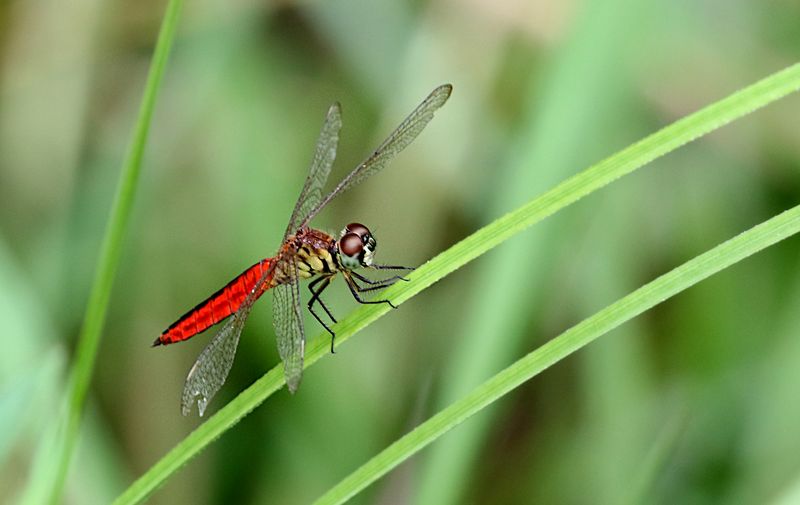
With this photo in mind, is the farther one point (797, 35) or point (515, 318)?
point (797, 35)

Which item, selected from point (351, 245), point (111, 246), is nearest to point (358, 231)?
point (351, 245)

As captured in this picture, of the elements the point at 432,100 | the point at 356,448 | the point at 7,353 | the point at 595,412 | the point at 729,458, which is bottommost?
the point at 729,458

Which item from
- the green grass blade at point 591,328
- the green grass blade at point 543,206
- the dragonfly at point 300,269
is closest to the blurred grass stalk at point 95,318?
the green grass blade at point 543,206

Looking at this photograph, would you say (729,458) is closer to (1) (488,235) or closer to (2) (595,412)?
(2) (595,412)

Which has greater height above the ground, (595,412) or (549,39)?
(549,39)

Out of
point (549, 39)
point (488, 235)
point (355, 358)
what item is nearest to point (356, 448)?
point (355, 358)

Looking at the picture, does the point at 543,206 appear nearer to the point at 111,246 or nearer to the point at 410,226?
the point at 111,246
